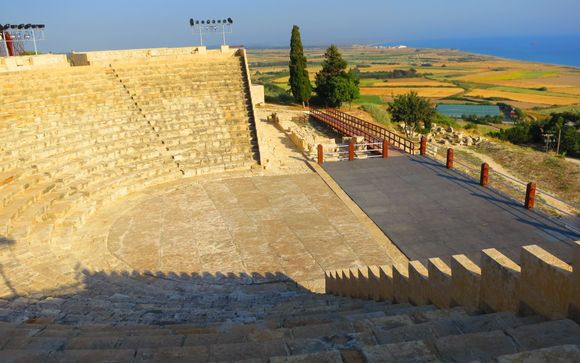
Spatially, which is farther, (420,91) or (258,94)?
(420,91)

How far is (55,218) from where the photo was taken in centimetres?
1175

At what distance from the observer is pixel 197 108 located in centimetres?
2019

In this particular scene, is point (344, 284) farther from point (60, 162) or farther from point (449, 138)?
point (449, 138)

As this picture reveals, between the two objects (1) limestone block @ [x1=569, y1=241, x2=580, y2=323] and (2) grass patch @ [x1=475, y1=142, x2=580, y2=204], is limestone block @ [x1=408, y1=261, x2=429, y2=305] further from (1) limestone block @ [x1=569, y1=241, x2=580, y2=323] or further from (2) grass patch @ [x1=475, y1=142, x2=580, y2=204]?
(2) grass patch @ [x1=475, y1=142, x2=580, y2=204]

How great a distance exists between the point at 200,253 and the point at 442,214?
6462 millimetres

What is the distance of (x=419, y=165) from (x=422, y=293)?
40.6 feet

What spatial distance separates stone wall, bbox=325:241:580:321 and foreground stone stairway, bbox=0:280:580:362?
0.14 m

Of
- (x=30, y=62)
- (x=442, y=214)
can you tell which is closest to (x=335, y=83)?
(x=30, y=62)

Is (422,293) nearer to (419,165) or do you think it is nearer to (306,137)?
(419,165)

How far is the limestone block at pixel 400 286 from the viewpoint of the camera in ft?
18.6

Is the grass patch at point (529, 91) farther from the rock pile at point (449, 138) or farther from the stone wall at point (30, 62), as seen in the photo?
the stone wall at point (30, 62)

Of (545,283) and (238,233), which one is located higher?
(545,283)

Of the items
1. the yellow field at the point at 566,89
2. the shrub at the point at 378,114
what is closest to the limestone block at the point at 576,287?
the shrub at the point at 378,114

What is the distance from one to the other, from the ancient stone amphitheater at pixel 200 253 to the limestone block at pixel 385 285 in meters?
0.03
